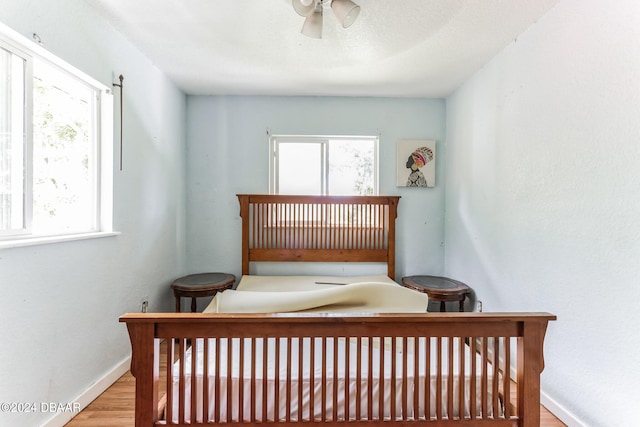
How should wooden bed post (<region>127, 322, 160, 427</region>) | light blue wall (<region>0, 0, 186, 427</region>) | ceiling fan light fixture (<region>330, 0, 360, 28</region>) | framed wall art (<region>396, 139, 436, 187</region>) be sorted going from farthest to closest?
framed wall art (<region>396, 139, 436, 187</region>) < ceiling fan light fixture (<region>330, 0, 360, 28</region>) < light blue wall (<region>0, 0, 186, 427</region>) < wooden bed post (<region>127, 322, 160, 427</region>)

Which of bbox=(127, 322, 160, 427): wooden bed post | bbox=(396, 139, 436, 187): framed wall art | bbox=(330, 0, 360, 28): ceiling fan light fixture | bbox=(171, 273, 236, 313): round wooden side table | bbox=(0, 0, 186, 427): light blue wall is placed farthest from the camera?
bbox=(396, 139, 436, 187): framed wall art

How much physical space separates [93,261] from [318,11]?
6.45ft

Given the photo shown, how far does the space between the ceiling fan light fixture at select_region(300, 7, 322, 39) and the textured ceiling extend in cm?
15

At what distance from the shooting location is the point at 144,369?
110cm

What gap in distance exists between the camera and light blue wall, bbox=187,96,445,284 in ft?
9.87

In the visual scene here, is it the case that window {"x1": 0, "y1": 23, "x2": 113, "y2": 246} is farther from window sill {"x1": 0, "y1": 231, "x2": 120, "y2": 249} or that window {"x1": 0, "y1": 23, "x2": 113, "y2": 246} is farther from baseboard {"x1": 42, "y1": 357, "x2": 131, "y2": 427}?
baseboard {"x1": 42, "y1": 357, "x2": 131, "y2": 427}

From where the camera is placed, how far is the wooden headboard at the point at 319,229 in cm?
297

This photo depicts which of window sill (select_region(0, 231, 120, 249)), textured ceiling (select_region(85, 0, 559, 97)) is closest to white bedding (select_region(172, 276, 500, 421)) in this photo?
window sill (select_region(0, 231, 120, 249))

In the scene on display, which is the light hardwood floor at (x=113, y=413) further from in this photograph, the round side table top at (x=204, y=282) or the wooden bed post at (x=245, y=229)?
A: the wooden bed post at (x=245, y=229)

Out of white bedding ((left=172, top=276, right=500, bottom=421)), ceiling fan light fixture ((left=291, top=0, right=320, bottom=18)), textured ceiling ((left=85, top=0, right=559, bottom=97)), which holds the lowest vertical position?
white bedding ((left=172, top=276, right=500, bottom=421))

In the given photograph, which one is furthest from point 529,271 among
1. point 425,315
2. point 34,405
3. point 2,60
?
point 2,60

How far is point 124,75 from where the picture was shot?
6.54ft

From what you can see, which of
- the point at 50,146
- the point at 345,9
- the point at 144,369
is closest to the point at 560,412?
the point at 144,369

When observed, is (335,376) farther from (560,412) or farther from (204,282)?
(204,282)
